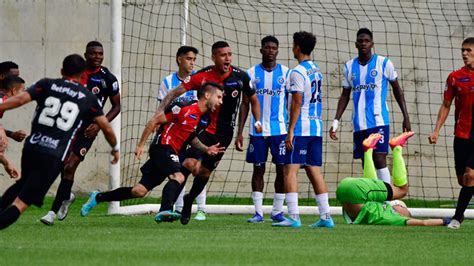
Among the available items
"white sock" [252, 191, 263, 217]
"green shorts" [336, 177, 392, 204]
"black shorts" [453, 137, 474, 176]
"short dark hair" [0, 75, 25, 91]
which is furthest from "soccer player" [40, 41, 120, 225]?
"black shorts" [453, 137, 474, 176]

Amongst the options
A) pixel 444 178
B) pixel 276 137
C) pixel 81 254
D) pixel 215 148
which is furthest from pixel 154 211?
pixel 81 254

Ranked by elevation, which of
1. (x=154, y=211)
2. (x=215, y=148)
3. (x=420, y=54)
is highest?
(x=420, y=54)

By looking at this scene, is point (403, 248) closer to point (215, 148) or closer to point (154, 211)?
point (215, 148)

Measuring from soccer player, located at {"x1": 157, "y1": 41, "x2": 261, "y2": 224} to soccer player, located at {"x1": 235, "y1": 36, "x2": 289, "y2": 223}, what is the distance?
943mm

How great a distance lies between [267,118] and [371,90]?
1359mm

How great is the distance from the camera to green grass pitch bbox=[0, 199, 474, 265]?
29.0ft

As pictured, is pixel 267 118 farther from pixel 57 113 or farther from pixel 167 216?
pixel 57 113

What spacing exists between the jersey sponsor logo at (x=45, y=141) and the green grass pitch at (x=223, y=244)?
842 mm

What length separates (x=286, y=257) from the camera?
909 centimetres

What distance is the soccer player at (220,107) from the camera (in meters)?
13.2

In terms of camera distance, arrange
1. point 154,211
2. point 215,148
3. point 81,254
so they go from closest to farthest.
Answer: point 81,254 → point 215,148 → point 154,211

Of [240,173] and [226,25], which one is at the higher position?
[226,25]

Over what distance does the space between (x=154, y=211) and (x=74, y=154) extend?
2.45m

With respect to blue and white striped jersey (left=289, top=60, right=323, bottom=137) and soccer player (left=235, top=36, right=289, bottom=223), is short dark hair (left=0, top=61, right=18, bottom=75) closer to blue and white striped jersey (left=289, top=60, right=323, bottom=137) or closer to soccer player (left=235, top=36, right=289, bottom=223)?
soccer player (left=235, top=36, right=289, bottom=223)
